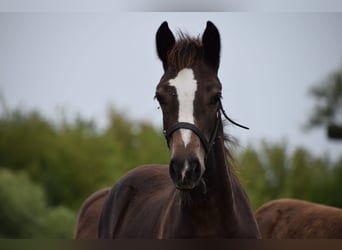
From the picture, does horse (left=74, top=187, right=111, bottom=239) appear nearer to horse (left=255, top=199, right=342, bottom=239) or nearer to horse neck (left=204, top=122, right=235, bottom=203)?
horse (left=255, top=199, right=342, bottom=239)

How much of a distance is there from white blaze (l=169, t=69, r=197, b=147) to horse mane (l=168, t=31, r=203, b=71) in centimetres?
11

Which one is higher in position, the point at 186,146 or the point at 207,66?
the point at 207,66

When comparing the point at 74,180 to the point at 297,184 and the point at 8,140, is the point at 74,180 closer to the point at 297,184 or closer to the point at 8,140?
the point at 8,140

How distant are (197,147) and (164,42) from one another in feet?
2.93

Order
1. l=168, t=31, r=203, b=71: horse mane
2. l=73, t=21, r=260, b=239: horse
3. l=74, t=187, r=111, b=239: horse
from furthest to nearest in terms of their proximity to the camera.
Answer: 1. l=74, t=187, r=111, b=239: horse
2. l=168, t=31, r=203, b=71: horse mane
3. l=73, t=21, r=260, b=239: horse

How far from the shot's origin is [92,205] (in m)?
7.42

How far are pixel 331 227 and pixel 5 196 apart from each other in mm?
31364

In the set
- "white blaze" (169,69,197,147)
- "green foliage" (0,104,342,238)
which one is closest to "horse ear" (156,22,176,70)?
"white blaze" (169,69,197,147)

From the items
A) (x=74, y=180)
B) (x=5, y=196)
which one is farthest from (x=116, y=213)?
(x=74, y=180)

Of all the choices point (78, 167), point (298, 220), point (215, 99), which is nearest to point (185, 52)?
point (215, 99)

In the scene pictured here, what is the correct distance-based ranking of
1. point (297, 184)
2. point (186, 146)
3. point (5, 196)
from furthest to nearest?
point (297, 184) < point (5, 196) < point (186, 146)

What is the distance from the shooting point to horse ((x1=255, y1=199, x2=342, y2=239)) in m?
6.82

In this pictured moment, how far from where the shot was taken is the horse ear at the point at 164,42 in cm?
490

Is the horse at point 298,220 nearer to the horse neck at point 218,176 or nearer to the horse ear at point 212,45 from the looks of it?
the horse neck at point 218,176
